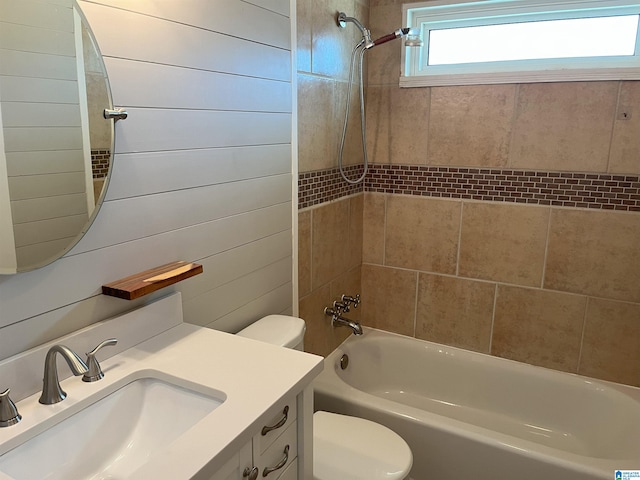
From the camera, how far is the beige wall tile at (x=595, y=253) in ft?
7.16

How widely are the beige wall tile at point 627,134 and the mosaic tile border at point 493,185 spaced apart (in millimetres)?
50

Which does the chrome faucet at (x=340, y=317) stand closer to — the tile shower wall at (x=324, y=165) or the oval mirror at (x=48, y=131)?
the tile shower wall at (x=324, y=165)

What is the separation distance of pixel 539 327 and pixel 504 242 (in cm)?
45

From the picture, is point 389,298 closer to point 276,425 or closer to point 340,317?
point 340,317

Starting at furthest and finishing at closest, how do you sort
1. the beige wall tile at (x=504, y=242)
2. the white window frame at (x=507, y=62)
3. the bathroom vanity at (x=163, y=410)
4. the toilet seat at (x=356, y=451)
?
the beige wall tile at (x=504, y=242) < the white window frame at (x=507, y=62) < the toilet seat at (x=356, y=451) < the bathroom vanity at (x=163, y=410)

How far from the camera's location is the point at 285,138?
1873 mm

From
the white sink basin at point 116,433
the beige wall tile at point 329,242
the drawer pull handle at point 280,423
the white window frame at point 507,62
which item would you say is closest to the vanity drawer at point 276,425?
the drawer pull handle at point 280,423

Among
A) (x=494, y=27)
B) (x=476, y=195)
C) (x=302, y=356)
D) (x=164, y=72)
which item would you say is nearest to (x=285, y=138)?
(x=164, y=72)

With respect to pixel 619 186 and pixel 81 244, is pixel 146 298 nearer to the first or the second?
pixel 81 244

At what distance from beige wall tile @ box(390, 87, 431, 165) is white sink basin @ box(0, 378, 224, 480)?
1.76 metres

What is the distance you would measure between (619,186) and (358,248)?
4.11 ft

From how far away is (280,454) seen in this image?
122cm

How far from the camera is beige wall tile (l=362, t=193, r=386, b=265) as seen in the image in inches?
105

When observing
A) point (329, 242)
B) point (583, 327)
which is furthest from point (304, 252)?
point (583, 327)
